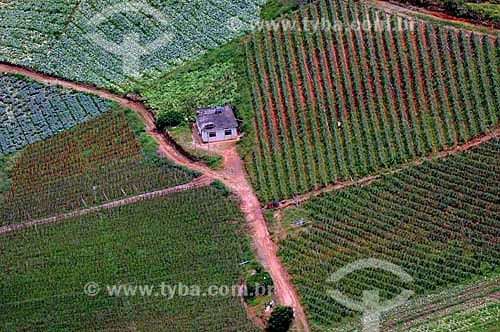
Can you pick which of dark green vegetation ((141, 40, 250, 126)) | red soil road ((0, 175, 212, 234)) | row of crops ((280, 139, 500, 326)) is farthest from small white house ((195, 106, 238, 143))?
row of crops ((280, 139, 500, 326))

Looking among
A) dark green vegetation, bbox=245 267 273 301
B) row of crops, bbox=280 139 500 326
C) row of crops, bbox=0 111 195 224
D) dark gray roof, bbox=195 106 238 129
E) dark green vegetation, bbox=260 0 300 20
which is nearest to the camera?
row of crops, bbox=280 139 500 326

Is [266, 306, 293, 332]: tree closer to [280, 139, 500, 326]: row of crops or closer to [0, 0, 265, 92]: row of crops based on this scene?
[280, 139, 500, 326]: row of crops

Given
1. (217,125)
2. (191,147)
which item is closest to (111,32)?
(191,147)

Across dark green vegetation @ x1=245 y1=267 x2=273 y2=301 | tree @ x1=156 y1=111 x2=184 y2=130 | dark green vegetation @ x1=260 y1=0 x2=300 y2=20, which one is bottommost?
dark green vegetation @ x1=245 y1=267 x2=273 y2=301

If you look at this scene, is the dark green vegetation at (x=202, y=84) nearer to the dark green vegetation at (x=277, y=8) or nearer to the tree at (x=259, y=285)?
the dark green vegetation at (x=277, y=8)

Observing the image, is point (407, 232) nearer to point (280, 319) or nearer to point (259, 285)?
point (259, 285)

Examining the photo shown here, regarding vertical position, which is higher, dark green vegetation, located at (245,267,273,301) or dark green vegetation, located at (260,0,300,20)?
dark green vegetation, located at (260,0,300,20)

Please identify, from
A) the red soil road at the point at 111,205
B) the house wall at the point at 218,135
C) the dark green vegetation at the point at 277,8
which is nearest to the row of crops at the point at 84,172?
the red soil road at the point at 111,205

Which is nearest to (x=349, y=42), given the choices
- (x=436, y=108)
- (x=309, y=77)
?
(x=309, y=77)
